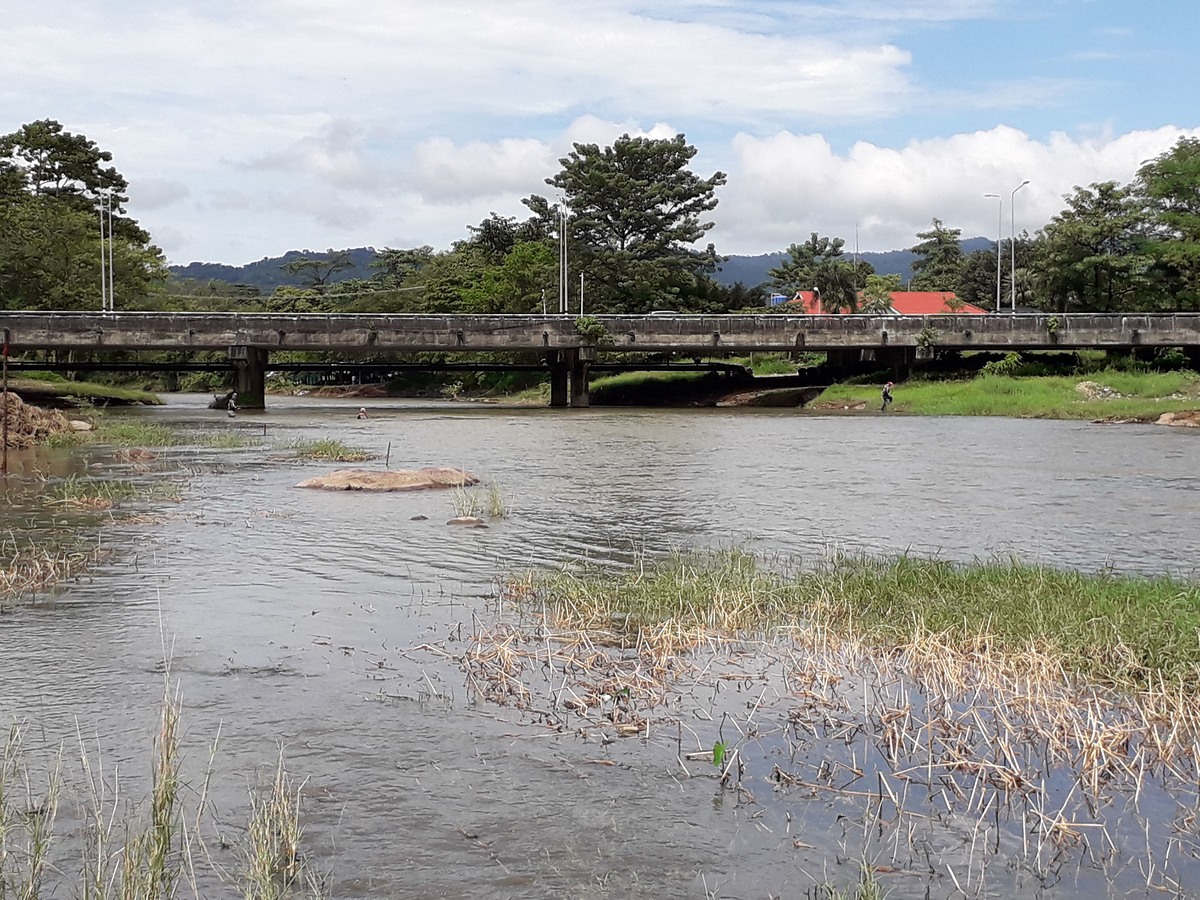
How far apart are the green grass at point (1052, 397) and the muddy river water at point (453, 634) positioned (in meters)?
18.6

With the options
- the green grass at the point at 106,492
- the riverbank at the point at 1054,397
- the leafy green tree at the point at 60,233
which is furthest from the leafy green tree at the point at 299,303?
the green grass at the point at 106,492

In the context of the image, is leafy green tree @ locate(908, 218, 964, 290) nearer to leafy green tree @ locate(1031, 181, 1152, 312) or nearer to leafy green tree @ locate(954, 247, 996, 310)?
leafy green tree @ locate(954, 247, 996, 310)

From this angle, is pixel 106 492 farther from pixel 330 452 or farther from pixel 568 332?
pixel 568 332

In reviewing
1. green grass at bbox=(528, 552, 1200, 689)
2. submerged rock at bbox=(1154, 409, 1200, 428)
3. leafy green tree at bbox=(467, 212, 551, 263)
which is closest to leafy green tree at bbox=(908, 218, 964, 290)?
leafy green tree at bbox=(467, 212, 551, 263)

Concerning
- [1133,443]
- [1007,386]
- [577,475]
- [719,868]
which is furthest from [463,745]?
[1007,386]

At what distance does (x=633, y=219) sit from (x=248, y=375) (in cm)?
3054

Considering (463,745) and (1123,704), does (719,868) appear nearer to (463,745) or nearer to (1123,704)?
(463,745)

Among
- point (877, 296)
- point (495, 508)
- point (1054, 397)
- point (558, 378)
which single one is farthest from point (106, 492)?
point (877, 296)

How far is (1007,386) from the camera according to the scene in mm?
54062

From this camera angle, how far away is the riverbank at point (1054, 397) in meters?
46.5

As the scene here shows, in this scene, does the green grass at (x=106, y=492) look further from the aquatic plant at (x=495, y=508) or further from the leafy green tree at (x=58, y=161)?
the leafy green tree at (x=58, y=161)

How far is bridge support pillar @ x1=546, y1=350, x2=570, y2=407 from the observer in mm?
66562

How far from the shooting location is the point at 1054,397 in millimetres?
50812

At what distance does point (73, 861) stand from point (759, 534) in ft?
40.5
